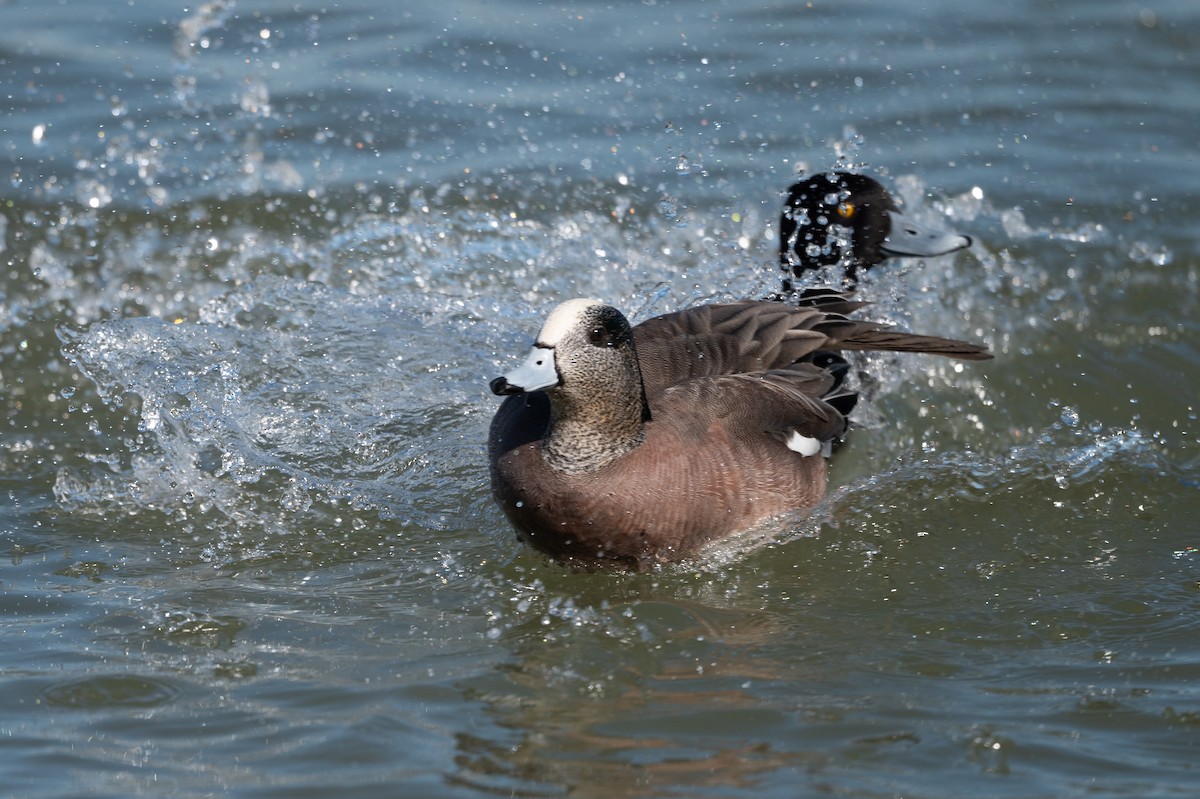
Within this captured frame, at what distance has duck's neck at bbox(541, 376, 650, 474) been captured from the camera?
4504mm

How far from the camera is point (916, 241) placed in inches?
248

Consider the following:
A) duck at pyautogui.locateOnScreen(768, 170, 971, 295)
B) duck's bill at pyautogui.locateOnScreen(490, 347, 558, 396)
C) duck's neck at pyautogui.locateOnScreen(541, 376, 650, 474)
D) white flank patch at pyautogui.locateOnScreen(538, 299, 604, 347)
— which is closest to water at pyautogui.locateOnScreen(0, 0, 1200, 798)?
duck at pyautogui.locateOnScreen(768, 170, 971, 295)

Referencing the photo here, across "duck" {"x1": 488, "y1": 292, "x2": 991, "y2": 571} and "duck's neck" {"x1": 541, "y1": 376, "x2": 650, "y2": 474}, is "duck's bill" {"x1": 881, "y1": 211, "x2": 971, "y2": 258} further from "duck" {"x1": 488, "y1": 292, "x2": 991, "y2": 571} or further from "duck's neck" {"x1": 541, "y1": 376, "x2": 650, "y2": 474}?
"duck's neck" {"x1": 541, "y1": 376, "x2": 650, "y2": 474}

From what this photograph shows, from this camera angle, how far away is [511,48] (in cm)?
884

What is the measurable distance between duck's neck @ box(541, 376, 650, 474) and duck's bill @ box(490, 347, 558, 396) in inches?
5.5

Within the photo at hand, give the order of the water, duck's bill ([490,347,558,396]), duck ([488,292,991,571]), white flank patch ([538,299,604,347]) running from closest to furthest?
1. the water
2. duck's bill ([490,347,558,396])
3. white flank patch ([538,299,604,347])
4. duck ([488,292,991,571])

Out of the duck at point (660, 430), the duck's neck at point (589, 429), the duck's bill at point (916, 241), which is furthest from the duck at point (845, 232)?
the duck's neck at point (589, 429)

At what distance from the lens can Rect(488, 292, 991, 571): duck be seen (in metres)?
4.49

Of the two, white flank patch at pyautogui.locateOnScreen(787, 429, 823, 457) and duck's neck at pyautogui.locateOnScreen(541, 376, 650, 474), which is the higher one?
duck's neck at pyautogui.locateOnScreen(541, 376, 650, 474)

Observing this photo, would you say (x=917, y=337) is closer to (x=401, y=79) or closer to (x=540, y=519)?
(x=540, y=519)

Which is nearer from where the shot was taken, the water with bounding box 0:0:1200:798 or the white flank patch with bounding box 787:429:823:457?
the water with bounding box 0:0:1200:798

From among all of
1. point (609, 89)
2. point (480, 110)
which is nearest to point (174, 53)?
point (480, 110)

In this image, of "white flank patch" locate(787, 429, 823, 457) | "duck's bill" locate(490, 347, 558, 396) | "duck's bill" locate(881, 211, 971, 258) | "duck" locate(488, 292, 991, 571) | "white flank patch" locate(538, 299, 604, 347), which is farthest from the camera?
"duck's bill" locate(881, 211, 971, 258)

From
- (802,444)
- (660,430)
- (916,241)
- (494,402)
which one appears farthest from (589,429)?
(916,241)
